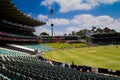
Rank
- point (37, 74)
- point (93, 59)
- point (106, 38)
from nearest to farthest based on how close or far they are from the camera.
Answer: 1. point (37, 74)
2. point (93, 59)
3. point (106, 38)

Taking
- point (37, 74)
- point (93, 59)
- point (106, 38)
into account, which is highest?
point (106, 38)

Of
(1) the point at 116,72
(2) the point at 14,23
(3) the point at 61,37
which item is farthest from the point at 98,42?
(1) the point at 116,72

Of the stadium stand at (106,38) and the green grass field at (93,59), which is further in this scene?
the stadium stand at (106,38)

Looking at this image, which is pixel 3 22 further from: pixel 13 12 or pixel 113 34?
pixel 113 34

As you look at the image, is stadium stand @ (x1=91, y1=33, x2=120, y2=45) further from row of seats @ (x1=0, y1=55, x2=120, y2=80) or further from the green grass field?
row of seats @ (x1=0, y1=55, x2=120, y2=80)

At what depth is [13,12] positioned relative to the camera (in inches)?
3219

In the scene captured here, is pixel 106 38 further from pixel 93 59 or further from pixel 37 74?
pixel 37 74

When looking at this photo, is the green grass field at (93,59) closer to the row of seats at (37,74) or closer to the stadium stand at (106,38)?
the row of seats at (37,74)

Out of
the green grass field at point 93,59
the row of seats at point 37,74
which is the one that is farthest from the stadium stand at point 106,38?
the row of seats at point 37,74

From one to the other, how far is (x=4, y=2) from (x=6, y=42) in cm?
2211

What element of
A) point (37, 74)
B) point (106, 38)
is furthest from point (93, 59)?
point (106, 38)

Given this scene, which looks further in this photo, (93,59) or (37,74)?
(93,59)

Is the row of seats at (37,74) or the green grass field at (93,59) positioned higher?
the row of seats at (37,74)

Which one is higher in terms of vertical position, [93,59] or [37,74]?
[37,74]
